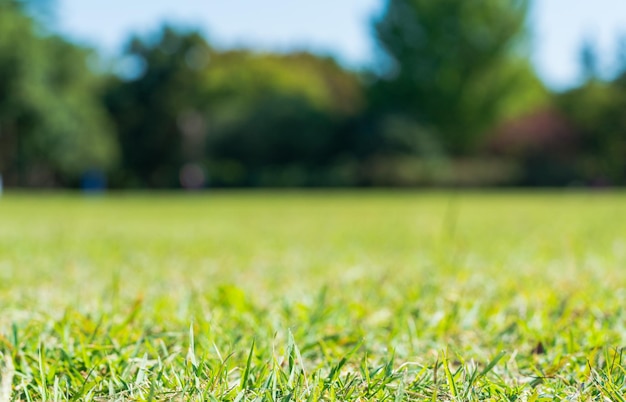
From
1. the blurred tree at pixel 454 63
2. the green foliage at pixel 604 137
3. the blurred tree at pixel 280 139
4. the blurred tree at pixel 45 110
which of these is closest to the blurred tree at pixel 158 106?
the blurred tree at pixel 45 110

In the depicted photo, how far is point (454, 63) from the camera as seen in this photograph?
124 ft

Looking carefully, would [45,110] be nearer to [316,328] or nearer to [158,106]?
[158,106]

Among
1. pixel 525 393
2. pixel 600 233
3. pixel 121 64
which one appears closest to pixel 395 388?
pixel 525 393

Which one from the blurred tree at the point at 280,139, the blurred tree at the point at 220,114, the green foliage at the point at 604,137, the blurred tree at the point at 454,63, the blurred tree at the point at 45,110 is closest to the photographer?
the green foliage at the point at 604,137

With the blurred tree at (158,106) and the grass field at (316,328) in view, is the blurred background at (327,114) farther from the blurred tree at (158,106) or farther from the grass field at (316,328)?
the grass field at (316,328)

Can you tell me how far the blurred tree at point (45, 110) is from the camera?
33.1 metres

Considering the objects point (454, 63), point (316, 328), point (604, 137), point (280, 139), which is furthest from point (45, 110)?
point (316, 328)

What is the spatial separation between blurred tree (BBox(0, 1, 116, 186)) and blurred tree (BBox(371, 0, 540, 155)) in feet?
53.0

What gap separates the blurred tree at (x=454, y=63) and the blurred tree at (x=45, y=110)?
53.0 ft

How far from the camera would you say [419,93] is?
37.8 metres

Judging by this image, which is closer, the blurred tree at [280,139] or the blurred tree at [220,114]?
the blurred tree at [280,139]

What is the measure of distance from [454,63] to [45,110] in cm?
2190

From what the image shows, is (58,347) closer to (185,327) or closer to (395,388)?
(185,327)

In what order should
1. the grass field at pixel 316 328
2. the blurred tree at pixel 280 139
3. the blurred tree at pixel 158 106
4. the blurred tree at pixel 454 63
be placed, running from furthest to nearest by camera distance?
the blurred tree at pixel 158 106 → the blurred tree at pixel 454 63 → the blurred tree at pixel 280 139 → the grass field at pixel 316 328
